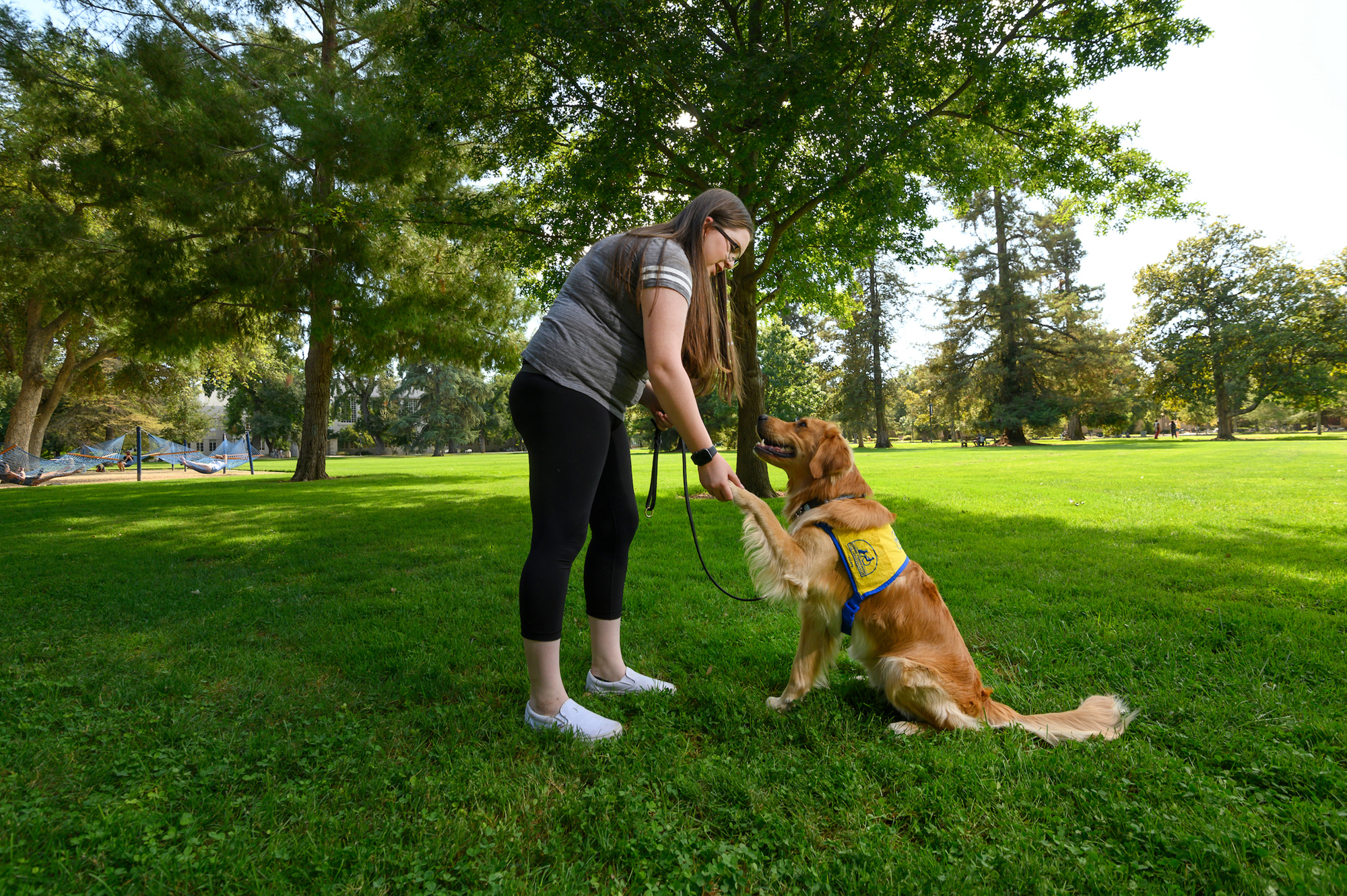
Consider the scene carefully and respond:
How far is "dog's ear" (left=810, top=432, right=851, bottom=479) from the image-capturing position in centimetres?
300

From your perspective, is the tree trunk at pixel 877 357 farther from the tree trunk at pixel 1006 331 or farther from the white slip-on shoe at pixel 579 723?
the white slip-on shoe at pixel 579 723

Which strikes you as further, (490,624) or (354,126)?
(354,126)

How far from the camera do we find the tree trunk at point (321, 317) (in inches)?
443

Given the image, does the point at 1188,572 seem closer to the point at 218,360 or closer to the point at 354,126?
the point at 354,126

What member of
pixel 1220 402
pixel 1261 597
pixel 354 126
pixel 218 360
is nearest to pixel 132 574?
pixel 354 126

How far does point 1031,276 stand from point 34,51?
1707 inches

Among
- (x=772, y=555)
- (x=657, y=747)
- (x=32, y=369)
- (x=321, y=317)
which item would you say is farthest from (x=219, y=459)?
(x=772, y=555)

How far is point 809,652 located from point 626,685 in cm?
89

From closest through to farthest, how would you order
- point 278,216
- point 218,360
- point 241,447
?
point 278,216
point 218,360
point 241,447

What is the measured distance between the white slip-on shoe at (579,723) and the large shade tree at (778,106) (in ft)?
19.3

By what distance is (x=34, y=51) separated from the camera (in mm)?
10336

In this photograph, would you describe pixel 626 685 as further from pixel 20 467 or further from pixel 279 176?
pixel 20 467

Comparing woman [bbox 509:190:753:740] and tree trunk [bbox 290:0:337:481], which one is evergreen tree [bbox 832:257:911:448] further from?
woman [bbox 509:190:753:740]

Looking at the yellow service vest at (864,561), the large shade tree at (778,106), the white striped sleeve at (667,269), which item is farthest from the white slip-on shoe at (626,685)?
the large shade tree at (778,106)
